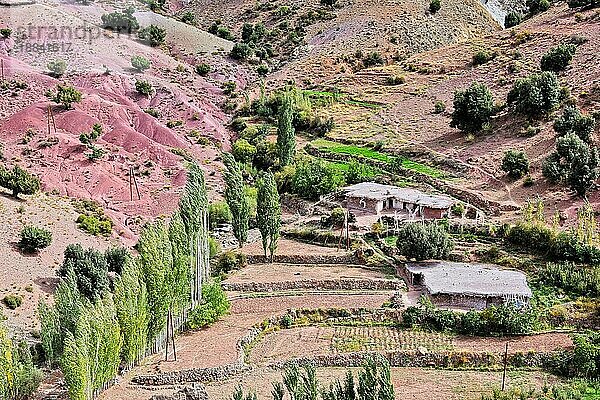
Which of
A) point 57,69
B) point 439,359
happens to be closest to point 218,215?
point 439,359

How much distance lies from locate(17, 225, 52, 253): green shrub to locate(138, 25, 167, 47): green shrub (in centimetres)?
4963

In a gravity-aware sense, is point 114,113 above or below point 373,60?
below

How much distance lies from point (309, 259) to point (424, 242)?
685cm

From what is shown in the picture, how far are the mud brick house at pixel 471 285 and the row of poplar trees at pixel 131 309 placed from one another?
11284 millimetres

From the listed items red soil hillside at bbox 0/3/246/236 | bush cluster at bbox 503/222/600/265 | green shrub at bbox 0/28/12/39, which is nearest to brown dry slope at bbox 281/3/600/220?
bush cluster at bbox 503/222/600/265

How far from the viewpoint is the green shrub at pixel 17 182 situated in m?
47.0

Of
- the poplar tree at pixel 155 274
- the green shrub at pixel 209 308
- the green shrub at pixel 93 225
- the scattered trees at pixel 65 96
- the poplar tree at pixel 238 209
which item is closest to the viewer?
the poplar tree at pixel 155 274

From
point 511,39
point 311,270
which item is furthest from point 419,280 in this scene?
point 511,39

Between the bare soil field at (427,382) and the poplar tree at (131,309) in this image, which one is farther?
the bare soil field at (427,382)

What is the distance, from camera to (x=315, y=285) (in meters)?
40.3

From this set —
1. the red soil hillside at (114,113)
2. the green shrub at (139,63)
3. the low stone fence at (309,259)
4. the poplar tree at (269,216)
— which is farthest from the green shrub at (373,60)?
the low stone fence at (309,259)

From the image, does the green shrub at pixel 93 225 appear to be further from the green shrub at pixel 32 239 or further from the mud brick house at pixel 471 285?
the mud brick house at pixel 471 285

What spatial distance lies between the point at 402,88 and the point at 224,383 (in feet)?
160

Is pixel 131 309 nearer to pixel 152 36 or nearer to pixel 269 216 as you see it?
pixel 269 216
